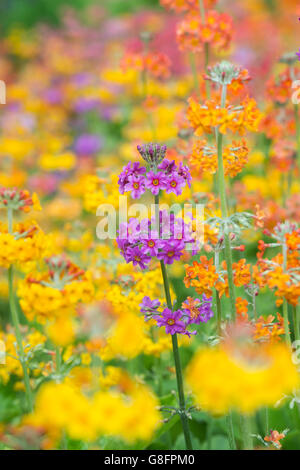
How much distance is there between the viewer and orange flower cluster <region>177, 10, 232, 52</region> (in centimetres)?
241

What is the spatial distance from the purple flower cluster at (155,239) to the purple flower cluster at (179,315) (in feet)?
0.50

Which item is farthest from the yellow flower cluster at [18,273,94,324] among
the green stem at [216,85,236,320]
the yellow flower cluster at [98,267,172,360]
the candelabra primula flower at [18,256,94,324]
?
the green stem at [216,85,236,320]

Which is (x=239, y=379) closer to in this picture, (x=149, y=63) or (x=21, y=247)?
(x=21, y=247)

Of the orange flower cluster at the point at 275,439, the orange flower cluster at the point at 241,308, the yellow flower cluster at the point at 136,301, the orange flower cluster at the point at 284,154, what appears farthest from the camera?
the orange flower cluster at the point at 284,154

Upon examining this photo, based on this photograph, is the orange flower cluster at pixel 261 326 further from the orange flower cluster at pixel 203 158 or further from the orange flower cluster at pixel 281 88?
the orange flower cluster at pixel 281 88

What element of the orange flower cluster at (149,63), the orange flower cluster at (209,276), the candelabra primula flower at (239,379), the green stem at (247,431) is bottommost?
the green stem at (247,431)

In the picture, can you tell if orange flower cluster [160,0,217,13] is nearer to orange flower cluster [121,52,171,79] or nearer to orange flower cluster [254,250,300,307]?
orange flower cluster [121,52,171,79]

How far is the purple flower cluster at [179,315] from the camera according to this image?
159cm

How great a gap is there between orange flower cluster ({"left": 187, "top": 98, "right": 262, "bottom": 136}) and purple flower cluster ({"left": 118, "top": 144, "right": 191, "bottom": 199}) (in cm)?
14

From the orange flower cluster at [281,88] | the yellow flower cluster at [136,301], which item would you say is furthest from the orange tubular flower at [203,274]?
the orange flower cluster at [281,88]

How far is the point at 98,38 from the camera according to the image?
8.28 m

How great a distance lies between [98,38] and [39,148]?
3610 millimetres
